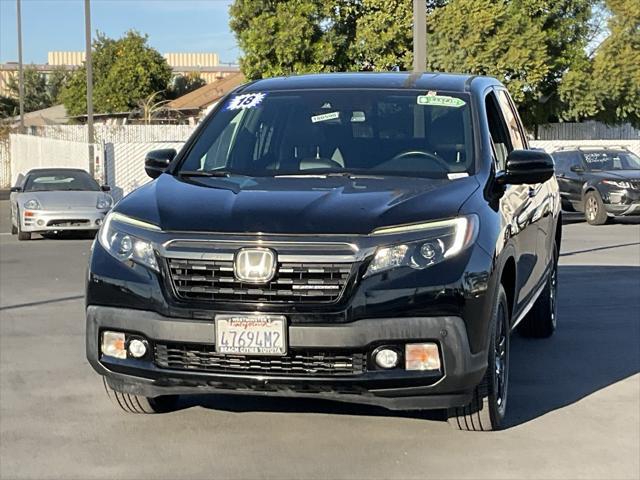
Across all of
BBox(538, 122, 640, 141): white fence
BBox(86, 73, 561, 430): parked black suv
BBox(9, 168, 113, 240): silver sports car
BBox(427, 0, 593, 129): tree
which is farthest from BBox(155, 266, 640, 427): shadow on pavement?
BBox(538, 122, 640, 141): white fence

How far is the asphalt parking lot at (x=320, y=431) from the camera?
5.35 meters

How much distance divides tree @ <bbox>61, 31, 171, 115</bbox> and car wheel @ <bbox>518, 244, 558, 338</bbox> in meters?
61.5

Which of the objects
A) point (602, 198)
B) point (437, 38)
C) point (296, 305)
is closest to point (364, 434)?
point (296, 305)

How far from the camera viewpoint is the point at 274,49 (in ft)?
126

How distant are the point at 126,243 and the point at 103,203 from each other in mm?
14353

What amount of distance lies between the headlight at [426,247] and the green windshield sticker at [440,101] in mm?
1436

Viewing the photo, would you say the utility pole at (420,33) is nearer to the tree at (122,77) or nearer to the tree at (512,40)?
the tree at (512,40)

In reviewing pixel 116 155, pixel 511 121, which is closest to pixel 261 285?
pixel 511 121

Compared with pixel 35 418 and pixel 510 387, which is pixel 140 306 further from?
pixel 510 387

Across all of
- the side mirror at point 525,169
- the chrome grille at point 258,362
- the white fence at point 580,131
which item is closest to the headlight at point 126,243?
the chrome grille at point 258,362

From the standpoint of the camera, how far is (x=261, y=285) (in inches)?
203

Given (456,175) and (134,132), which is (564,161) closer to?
(456,175)

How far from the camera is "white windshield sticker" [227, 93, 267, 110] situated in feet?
22.6

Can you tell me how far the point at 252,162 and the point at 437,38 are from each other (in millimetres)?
30290
